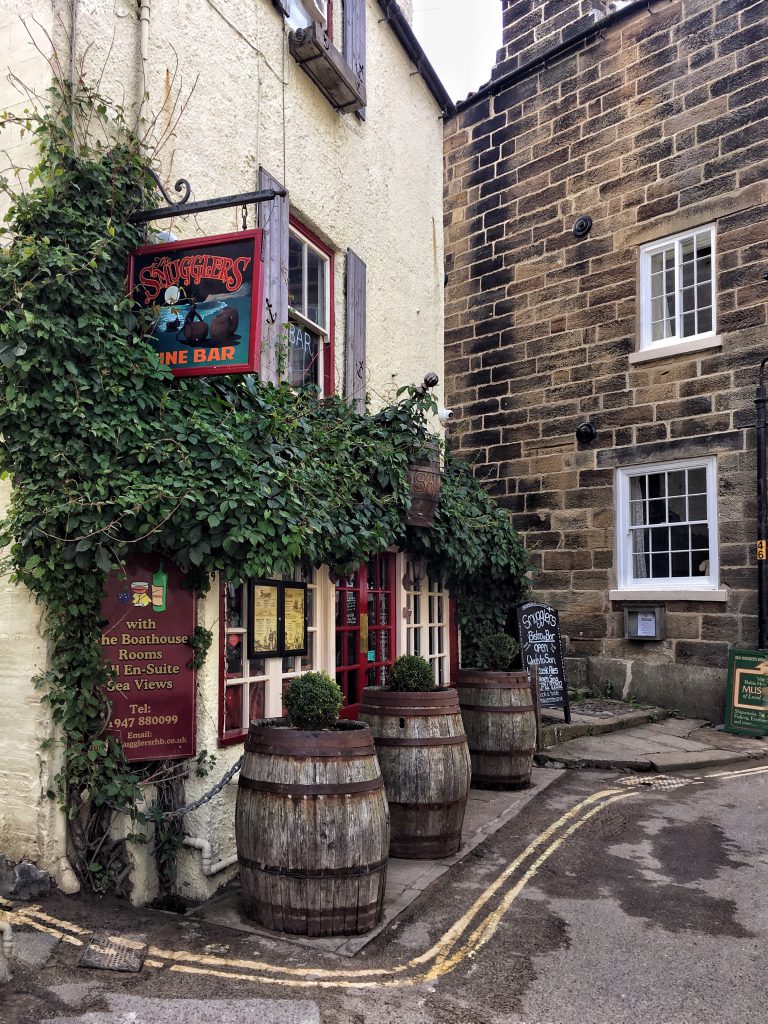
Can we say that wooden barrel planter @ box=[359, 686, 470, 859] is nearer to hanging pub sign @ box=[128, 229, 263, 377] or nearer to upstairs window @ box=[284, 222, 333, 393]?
hanging pub sign @ box=[128, 229, 263, 377]

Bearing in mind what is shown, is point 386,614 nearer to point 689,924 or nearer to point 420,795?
point 420,795

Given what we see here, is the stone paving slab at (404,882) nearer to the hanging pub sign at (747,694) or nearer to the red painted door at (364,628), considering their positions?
the red painted door at (364,628)

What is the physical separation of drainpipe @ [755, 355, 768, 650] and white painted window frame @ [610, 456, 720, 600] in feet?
1.83

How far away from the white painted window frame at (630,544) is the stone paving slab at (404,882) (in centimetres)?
417

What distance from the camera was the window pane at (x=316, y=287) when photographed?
276 inches

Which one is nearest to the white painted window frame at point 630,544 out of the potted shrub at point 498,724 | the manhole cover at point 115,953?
the potted shrub at point 498,724

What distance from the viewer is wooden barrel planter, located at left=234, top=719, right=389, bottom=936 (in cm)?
392

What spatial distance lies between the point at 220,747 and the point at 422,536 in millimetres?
2814

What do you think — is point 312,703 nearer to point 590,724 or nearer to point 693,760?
point 693,760

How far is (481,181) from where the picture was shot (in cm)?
1281

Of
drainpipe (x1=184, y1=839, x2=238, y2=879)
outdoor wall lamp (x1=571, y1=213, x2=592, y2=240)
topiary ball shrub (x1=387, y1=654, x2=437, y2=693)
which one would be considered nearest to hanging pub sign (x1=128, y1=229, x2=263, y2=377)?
topiary ball shrub (x1=387, y1=654, x2=437, y2=693)

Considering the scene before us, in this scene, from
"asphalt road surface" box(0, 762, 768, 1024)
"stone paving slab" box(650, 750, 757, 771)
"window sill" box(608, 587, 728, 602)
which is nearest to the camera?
"asphalt road surface" box(0, 762, 768, 1024)

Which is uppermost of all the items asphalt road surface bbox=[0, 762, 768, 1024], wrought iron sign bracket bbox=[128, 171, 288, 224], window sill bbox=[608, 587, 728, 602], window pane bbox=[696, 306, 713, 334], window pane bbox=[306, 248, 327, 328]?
window pane bbox=[696, 306, 713, 334]

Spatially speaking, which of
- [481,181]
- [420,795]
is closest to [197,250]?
[420,795]
